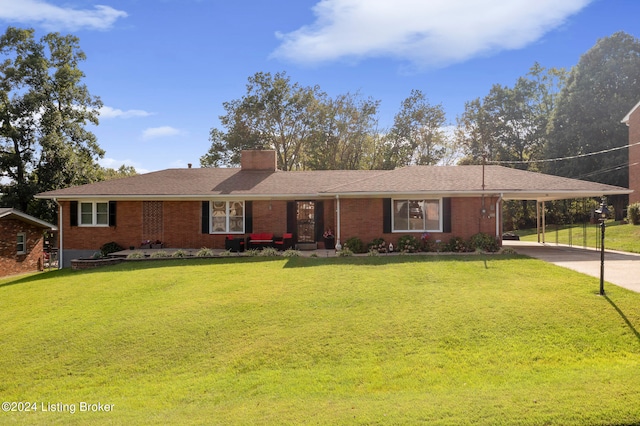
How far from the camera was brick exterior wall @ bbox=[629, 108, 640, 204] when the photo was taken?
2945 centimetres

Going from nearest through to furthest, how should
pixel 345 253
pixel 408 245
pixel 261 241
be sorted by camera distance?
pixel 345 253
pixel 408 245
pixel 261 241

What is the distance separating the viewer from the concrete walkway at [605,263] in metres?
11.7

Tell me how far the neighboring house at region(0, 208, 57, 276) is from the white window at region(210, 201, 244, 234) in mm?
10246

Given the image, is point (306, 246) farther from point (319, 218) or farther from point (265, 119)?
point (265, 119)

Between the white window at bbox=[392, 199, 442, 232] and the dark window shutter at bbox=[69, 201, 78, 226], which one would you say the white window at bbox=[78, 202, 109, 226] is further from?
the white window at bbox=[392, 199, 442, 232]

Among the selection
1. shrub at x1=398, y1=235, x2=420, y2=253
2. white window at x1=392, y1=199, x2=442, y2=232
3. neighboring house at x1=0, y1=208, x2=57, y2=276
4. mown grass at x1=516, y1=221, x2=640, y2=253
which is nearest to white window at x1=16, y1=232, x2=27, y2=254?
neighboring house at x1=0, y1=208, x2=57, y2=276

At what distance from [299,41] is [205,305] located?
1117cm

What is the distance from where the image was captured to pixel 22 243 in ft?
76.3

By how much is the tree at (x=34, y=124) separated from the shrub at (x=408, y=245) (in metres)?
26.2

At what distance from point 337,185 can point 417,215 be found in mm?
4165

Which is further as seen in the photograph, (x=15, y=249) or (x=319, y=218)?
(x=15, y=249)

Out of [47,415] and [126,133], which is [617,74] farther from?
[47,415]

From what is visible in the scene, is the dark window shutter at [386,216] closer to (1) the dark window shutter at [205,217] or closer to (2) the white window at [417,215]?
(2) the white window at [417,215]

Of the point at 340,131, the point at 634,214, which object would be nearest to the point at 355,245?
the point at 634,214
